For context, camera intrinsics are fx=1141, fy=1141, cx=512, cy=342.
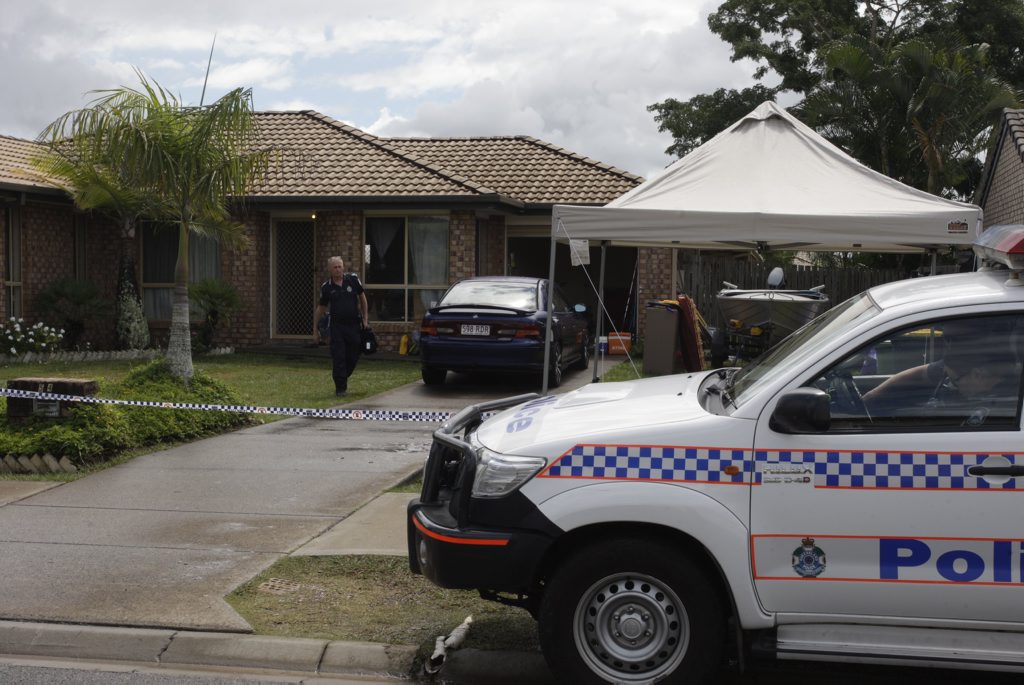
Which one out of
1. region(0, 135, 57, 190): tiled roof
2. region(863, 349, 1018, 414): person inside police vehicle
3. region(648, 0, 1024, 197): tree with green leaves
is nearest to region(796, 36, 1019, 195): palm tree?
region(648, 0, 1024, 197): tree with green leaves

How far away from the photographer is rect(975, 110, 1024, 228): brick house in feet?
65.7

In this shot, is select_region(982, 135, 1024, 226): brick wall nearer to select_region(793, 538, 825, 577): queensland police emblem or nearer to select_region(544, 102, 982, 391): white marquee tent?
select_region(544, 102, 982, 391): white marquee tent

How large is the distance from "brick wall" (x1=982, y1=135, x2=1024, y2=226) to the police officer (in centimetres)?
1168

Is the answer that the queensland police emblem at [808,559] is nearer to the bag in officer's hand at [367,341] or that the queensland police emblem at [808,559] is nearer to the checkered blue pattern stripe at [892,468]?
the checkered blue pattern stripe at [892,468]

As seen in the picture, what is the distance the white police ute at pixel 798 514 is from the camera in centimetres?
428

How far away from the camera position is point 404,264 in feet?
66.9

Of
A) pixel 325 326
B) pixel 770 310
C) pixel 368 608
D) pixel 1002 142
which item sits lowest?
pixel 368 608

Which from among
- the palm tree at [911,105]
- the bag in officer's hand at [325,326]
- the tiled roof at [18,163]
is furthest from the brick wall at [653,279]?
the tiled roof at [18,163]

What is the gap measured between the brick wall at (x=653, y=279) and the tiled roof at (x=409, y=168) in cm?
→ 133

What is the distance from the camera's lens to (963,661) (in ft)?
14.0

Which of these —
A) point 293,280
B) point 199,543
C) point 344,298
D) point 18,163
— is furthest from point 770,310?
point 18,163

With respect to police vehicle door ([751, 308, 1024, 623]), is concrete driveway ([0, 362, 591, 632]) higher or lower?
lower

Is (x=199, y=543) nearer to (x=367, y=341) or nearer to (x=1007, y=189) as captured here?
(x=367, y=341)

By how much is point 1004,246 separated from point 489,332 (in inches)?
404
